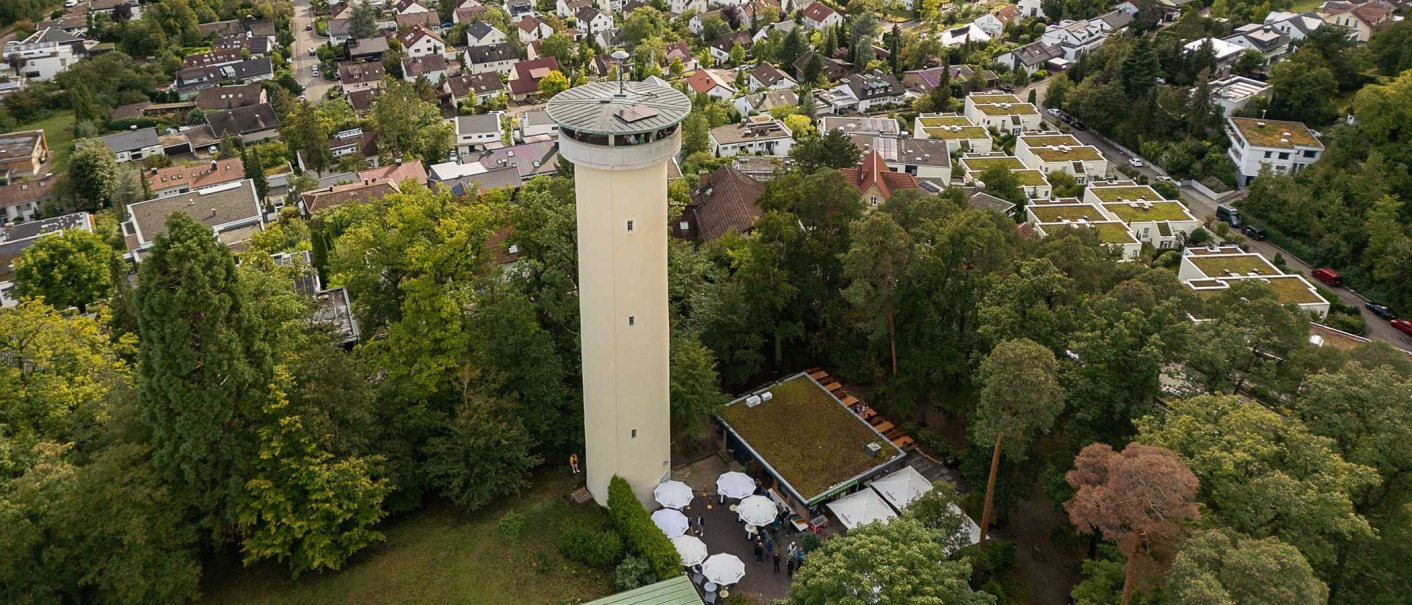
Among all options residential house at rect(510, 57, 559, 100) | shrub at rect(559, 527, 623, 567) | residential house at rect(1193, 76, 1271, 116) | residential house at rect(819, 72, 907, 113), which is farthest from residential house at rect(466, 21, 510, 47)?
shrub at rect(559, 527, 623, 567)

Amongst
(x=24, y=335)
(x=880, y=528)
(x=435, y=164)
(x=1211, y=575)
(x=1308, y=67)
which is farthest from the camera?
(x=435, y=164)

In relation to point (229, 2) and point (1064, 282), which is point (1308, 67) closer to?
point (1064, 282)

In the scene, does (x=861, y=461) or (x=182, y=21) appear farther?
(x=182, y=21)

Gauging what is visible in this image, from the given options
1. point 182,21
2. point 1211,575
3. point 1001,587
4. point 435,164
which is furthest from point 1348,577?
point 182,21

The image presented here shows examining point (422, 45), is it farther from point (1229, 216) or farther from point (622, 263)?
point (622, 263)

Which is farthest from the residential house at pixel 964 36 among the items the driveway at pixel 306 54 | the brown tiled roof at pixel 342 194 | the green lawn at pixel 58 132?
the green lawn at pixel 58 132

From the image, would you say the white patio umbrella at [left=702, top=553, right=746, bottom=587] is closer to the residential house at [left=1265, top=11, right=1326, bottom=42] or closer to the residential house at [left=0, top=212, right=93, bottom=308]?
the residential house at [left=0, top=212, right=93, bottom=308]

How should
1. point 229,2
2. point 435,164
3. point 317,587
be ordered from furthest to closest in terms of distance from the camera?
point 229,2 < point 435,164 < point 317,587
